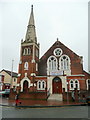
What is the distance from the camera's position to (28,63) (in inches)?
1271

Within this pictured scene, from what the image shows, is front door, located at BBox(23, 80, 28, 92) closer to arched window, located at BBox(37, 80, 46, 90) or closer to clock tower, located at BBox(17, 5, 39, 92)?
clock tower, located at BBox(17, 5, 39, 92)

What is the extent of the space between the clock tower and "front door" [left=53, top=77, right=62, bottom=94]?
4.71 metres

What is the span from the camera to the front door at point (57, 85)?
30339mm

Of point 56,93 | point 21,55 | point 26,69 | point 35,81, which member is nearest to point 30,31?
point 21,55

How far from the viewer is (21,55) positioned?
3362cm

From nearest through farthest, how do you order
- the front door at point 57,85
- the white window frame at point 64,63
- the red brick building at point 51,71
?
the red brick building at point 51,71 < the front door at point 57,85 < the white window frame at point 64,63

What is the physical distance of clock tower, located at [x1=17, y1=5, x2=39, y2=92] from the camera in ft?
102

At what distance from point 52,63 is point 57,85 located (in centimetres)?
533

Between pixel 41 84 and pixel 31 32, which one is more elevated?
pixel 31 32

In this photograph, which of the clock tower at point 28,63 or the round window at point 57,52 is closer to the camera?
the clock tower at point 28,63

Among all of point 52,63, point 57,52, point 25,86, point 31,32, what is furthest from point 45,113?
point 31,32

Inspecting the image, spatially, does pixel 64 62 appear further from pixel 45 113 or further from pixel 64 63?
pixel 45 113

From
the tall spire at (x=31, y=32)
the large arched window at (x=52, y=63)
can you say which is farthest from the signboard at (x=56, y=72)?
the tall spire at (x=31, y=32)

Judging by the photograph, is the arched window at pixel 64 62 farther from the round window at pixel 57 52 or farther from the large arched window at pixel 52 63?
the large arched window at pixel 52 63
